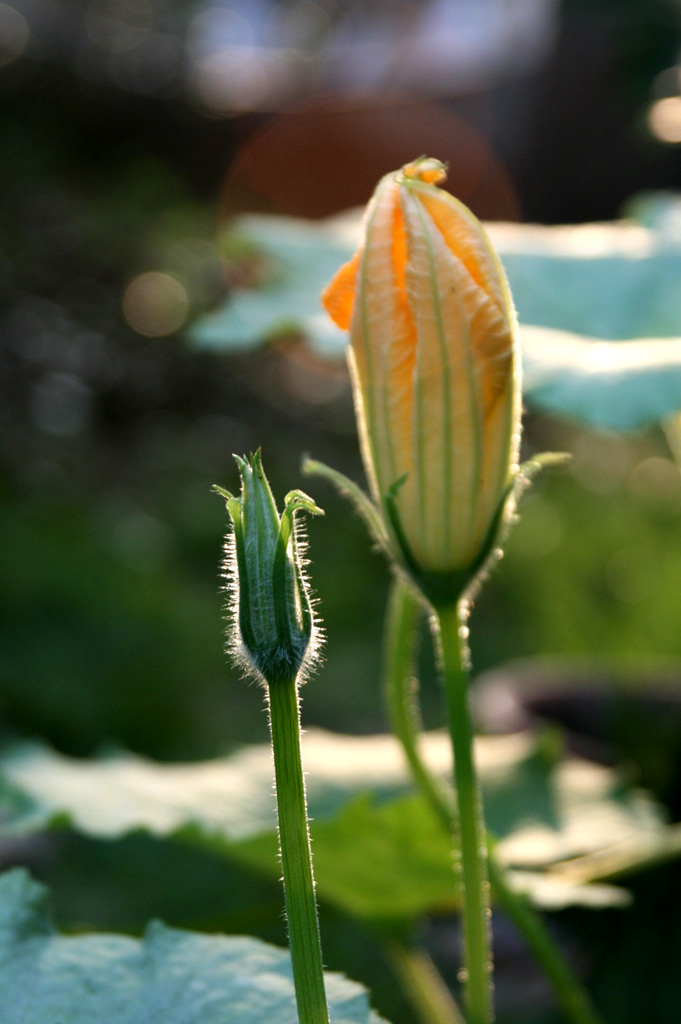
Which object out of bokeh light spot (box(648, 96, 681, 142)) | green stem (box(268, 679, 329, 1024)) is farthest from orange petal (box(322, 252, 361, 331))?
bokeh light spot (box(648, 96, 681, 142))

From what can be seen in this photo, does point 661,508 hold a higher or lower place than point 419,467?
higher

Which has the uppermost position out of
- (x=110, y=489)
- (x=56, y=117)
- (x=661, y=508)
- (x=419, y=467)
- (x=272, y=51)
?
(x=272, y=51)

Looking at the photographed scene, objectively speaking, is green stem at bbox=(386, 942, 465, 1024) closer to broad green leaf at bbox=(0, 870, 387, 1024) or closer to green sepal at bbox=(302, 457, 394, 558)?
broad green leaf at bbox=(0, 870, 387, 1024)

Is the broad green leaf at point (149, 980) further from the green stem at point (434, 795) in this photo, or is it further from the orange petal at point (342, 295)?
the orange petal at point (342, 295)

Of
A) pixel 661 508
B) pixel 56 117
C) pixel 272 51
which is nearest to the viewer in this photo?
pixel 661 508

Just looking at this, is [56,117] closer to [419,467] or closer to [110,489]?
[110,489]

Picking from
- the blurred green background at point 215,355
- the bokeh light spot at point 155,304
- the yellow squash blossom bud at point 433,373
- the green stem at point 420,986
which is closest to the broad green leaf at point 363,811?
the green stem at point 420,986

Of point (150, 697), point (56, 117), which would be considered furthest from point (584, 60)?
point (150, 697)
